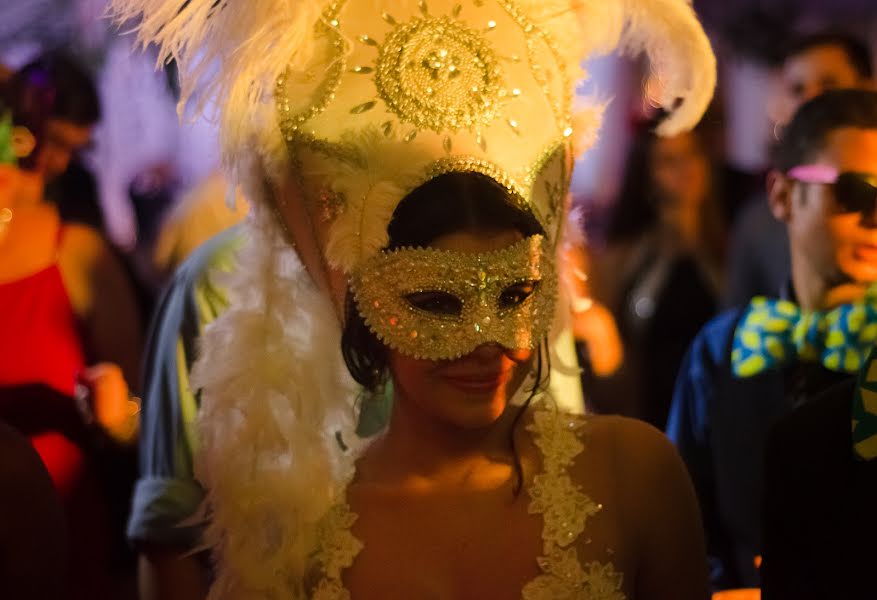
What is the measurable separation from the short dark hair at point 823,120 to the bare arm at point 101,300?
1659 mm

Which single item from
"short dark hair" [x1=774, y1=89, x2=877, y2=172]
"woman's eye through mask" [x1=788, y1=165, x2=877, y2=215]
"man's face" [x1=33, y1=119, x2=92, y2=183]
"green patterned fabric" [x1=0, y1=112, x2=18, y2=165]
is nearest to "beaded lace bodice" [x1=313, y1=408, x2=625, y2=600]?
"woman's eye through mask" [x1=788, y1=165, x2=877, y2=215]

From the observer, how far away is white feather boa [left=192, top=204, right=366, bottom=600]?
6.17 ft

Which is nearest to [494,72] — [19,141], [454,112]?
[454,112]

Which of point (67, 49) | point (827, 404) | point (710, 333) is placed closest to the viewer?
point (827, 404)

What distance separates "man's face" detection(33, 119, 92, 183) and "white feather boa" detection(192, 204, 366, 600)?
1195 mm

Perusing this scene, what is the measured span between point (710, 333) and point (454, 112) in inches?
37.3

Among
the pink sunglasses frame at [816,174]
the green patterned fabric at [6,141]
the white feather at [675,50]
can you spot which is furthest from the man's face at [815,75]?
the green patterned fabric at [6,141]

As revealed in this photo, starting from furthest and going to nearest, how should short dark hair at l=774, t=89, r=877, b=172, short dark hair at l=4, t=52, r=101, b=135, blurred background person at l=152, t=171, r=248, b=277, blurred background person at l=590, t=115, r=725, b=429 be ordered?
blurred background person at l=590, t=115, r=725, b=429 → blurred background person at l=152, t=171, r=248, b=277 → short dark hair at l=4, t=52, r=101, b=135 → short dark hair at l=774, t=89, r=877, b=172

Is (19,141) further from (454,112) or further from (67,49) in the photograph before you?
(67,49)

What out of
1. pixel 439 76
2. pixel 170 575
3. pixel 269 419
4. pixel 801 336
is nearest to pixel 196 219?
pixel 170 575

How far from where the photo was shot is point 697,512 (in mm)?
1823

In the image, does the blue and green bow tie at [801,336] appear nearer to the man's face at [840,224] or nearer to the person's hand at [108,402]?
the man's face at [840,224]

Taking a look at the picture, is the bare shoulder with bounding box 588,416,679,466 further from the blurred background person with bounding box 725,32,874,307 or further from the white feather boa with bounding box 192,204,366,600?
the blurred background person with bounding box 725,32,874,307

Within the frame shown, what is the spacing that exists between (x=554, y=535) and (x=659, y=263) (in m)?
2.15
